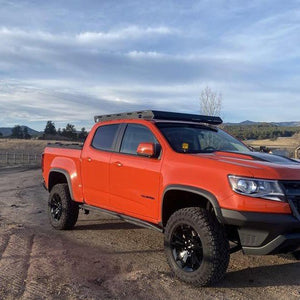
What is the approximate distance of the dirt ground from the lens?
4.22 metres

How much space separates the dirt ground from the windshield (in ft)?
5.10

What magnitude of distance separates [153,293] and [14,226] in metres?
3.89

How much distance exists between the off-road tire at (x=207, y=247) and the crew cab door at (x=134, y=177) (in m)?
0.62

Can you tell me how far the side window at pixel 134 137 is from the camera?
5461mm

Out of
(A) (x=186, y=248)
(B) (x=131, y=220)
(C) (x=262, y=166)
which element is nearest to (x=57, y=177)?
(B) (x=131, y=220)

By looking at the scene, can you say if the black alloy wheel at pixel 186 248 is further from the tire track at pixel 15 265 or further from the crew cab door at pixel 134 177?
the tire track at pixel 15 265

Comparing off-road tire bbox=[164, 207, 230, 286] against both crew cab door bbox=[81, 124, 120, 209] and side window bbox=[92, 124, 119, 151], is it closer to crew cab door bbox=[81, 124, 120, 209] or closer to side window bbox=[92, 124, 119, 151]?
crew cab door bbox=[81, 124, 120, 209]

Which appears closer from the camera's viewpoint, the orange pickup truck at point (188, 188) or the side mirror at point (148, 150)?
the orange pickup truck at point (188, 188)

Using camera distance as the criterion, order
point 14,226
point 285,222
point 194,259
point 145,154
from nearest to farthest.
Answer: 1. point 285,222
2. point 194,259
3. point 145,154
4. point 14,226

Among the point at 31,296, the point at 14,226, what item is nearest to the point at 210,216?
the point at 31,296

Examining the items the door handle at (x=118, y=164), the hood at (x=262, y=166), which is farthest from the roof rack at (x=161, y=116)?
the hood at (x=262, y=166)

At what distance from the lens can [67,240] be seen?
20.8ft

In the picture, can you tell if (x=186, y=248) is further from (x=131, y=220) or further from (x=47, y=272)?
(x=47, y=272)

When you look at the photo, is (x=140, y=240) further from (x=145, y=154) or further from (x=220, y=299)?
(x=220, y=299)
